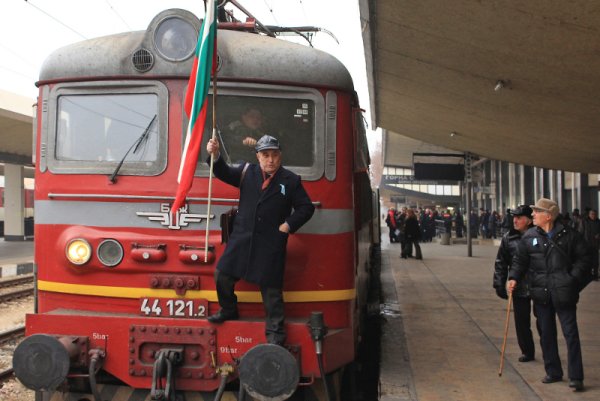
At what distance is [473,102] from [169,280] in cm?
1009

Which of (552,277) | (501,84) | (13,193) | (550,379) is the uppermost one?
(501,84)

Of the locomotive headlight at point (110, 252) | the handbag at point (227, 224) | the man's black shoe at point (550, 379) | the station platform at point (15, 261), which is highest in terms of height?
the handbag at point (227, 224)

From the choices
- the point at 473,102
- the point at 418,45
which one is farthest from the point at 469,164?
the point at 418,45

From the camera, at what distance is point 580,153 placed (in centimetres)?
1603

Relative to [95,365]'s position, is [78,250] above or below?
above

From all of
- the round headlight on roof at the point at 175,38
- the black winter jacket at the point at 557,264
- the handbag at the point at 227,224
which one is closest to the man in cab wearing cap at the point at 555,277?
the black winter jacket at the point at 557,264

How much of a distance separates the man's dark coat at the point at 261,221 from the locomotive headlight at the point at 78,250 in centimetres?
102

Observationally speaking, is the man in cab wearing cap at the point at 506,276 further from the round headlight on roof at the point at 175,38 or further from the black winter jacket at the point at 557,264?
the round headlight on roof at the point at 175,38

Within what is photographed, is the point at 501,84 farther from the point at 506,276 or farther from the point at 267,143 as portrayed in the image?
the point at 267,143

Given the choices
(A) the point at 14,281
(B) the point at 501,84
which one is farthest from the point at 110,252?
(A) the point at 14,281

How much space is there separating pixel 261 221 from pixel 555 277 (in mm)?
2943

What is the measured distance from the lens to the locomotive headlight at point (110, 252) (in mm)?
4895

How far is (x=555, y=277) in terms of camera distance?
6.07m

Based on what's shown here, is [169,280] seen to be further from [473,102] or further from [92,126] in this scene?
[473,102]
